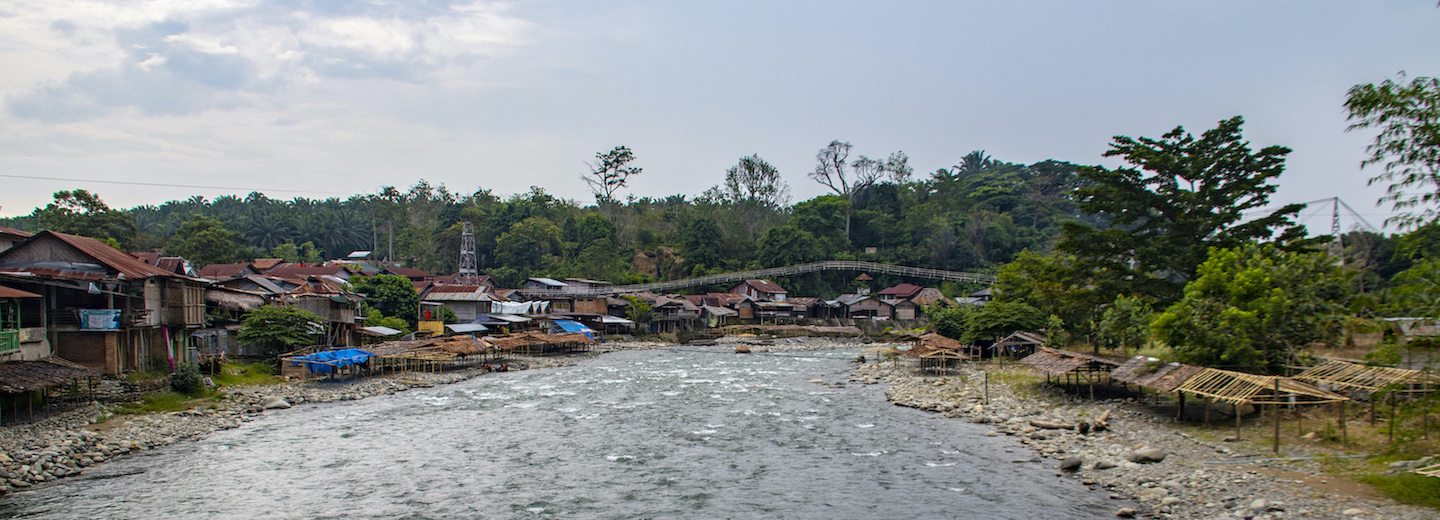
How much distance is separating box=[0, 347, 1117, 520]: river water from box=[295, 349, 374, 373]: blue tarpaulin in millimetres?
4612

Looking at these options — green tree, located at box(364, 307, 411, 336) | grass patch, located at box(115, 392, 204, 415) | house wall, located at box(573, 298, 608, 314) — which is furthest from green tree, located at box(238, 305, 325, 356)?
house wall, located at box(573, 298, 608, 314)

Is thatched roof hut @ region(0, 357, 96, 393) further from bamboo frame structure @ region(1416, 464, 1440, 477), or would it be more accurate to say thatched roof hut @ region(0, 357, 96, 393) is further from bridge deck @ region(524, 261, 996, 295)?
bridge deck @ region(524, 261, 996, 295)

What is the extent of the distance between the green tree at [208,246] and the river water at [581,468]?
37.7 metres

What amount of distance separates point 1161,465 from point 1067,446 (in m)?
2.83

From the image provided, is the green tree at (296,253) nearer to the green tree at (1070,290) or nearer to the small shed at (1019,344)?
the small shed at (1019,344)

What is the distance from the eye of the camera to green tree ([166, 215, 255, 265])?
178 ft

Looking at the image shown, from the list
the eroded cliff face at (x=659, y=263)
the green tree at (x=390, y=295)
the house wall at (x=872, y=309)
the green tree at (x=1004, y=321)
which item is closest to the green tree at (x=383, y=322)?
the green tree at (x=390, y=295)

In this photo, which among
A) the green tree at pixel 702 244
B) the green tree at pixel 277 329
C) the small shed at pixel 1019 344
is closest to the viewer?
the green tree at pixel 277 329

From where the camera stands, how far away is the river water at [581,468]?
549 inches

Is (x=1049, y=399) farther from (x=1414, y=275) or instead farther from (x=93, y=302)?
(x=93, y=302)

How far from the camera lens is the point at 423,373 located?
3472cm

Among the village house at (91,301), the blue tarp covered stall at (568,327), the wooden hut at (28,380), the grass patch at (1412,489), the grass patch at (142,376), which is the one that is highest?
the village house at (91,301)

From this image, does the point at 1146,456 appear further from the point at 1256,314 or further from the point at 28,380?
the point at 28,380

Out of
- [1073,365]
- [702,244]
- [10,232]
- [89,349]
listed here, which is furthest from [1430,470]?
[702,244]
